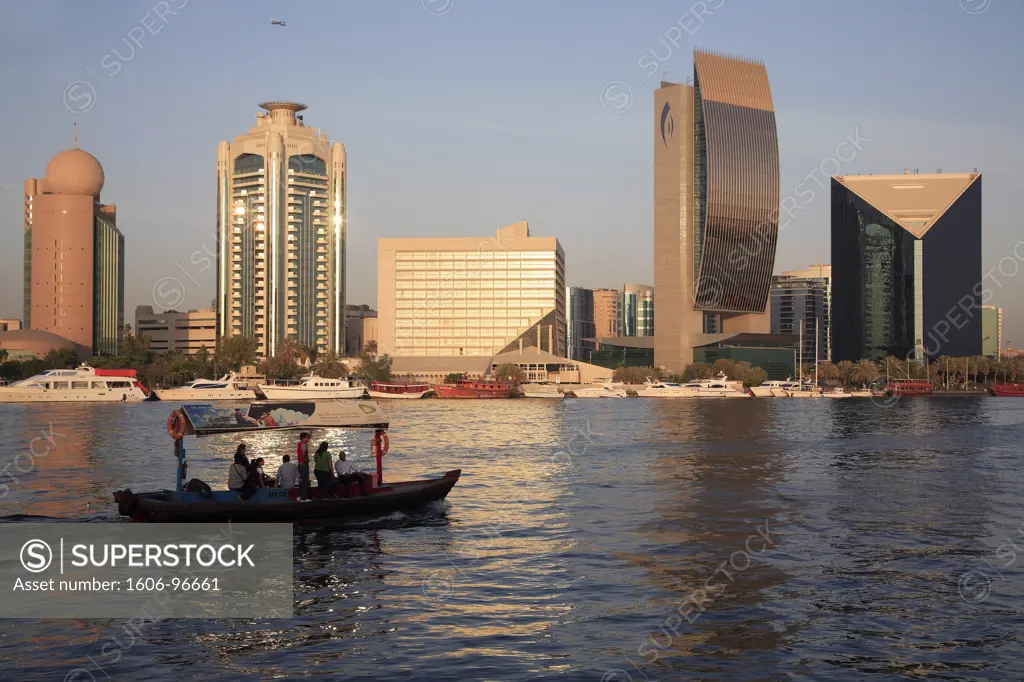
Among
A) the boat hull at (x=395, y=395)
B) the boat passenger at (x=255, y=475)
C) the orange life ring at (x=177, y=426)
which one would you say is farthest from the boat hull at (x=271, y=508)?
the boat hull at (x=395, y=395)

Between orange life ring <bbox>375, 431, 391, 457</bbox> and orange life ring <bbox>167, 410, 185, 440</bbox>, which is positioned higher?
orange life ring <bbox>167, 410, 185, 440</bbox>

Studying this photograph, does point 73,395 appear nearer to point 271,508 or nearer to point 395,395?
point 395,395

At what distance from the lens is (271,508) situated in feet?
119

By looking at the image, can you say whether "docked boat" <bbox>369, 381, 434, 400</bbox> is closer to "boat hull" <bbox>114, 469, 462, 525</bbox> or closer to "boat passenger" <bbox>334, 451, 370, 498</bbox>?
"boat hull" <bbox>114, 469, 462, 525</bbox>

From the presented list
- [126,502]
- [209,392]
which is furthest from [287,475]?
[209,392]

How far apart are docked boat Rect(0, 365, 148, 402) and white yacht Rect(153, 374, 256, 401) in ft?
19.2

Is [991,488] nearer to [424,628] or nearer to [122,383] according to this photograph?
[424,628]

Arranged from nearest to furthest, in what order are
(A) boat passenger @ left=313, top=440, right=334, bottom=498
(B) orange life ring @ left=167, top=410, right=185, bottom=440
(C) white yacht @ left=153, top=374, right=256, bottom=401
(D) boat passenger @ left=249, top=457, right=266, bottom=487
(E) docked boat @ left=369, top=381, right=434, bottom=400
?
(B) orange life ring @ left=167, top=410, right=185, bottom=440
(D) boat passenger @ left=249, top=457, right=266, bottom=487
(A) boat passenger @ left=313, top=440, right=334, bottom=498
(C) white yacht @ left=153, top=374, right=256, bottom=401
(E) docked boat @ left=369, top=381, right=434, bottom=400

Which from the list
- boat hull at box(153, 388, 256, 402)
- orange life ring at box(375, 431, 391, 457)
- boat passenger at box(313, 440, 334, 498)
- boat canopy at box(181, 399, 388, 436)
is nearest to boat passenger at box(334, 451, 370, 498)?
boat passenger at box(313, 440, 334, 498)

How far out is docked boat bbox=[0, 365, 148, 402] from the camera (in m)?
167

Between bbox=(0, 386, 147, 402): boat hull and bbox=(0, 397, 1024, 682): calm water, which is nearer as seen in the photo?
bbox=(0, 397, 1024, 682): calm water

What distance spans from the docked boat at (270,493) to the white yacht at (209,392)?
14878cm

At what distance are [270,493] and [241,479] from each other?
118 cm

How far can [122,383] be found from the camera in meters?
177
